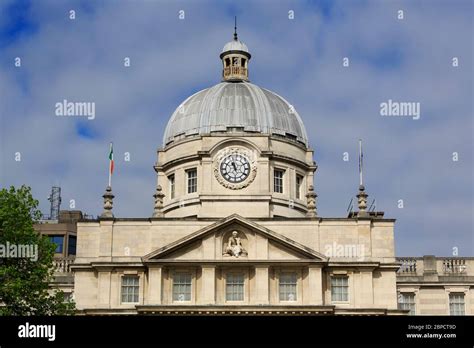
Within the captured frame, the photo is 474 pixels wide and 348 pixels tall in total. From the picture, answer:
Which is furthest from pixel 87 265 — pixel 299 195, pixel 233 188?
pixel 299 195

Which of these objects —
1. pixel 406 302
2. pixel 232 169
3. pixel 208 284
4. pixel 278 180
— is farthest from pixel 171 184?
pixel 406 302

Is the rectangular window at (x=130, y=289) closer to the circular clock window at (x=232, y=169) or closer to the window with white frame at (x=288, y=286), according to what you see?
the window with white frame at (x=288, y=286)

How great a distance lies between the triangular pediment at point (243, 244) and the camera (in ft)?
196

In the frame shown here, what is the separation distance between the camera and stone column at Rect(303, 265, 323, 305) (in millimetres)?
58812

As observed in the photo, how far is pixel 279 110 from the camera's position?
238ft

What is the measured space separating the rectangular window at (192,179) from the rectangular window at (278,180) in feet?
18.8

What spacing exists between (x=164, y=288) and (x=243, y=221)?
650 cm

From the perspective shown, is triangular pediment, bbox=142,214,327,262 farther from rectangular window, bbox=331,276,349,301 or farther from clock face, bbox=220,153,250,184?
clock face, bbox=220,153,250,184

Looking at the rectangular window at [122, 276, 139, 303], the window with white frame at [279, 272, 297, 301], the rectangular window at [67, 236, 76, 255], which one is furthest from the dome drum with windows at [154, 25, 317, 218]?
the rectangular window at [67, 236, 76, 255]

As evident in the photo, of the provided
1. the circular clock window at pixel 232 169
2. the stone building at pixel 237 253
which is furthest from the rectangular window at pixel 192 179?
the circular clock window at pixel 232 169

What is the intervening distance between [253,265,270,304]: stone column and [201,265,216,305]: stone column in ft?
8.73

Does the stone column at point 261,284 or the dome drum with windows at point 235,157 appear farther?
the dome drum with windows at point 235,157
